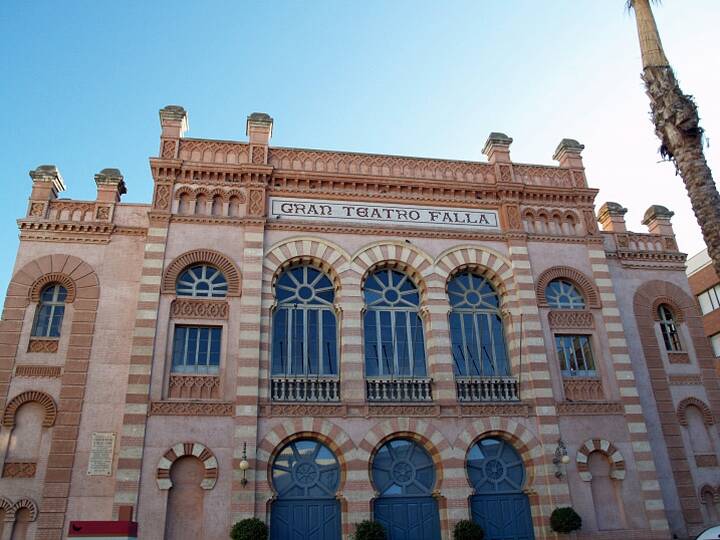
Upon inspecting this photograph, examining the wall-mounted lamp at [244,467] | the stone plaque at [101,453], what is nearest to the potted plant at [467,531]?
the wall-mounted lamp at [244,467]

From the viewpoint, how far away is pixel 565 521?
1795cm

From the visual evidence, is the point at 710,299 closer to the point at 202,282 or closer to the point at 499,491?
the point at 499,491

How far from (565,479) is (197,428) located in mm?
11142

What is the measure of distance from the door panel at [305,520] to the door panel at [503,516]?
4199 mm

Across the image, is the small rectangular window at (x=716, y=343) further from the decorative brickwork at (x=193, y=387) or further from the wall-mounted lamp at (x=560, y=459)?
the decorative brickwork at (x=193, y=387)

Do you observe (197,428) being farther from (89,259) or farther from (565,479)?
(565,479)

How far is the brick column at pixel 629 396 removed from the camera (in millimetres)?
19219

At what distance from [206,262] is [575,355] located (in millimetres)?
12834

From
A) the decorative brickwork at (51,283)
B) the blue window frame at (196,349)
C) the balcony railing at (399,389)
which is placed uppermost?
the decorative brickwork at (51,283)

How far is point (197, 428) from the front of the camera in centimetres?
1777

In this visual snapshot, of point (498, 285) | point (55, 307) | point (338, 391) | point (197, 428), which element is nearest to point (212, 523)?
point (197, 428)

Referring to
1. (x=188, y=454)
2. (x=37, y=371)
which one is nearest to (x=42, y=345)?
(x=37, y=371)

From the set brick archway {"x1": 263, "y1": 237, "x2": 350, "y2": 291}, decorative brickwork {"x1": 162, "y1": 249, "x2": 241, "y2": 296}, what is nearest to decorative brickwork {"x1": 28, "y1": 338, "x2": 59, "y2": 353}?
decorative brickwork {"x1": 162, "y1": 249, "x2": 241, "y2": 296}

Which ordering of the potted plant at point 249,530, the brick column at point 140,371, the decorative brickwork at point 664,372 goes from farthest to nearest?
the decorative brickwork at point 664,372 → the brick column at point 140,371 → the potted plant at point 249,530
